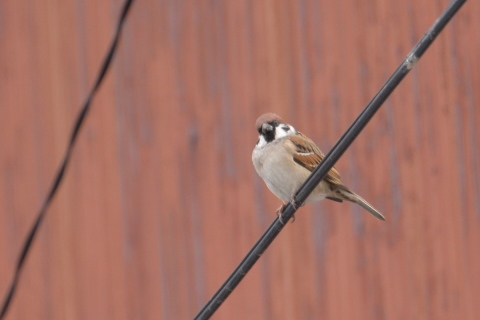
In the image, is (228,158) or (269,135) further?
(228,158)

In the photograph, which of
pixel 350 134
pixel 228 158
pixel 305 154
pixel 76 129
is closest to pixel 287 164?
pixel 305 154

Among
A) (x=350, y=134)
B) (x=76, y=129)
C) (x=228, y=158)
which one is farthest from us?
(x=228, y=158)

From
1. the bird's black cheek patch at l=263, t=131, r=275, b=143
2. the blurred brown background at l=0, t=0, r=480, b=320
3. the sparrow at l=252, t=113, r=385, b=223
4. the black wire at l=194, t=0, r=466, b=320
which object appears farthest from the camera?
the blurred brown background at l=0, t=0, r=480, b=320

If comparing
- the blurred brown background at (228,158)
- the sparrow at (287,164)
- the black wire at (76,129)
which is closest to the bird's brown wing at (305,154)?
the sparrow at (287,164)

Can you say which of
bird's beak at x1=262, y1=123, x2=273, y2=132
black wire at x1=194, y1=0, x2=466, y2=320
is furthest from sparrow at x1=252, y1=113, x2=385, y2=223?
black wire at x1=194, y1=0, x2=466, y2=320

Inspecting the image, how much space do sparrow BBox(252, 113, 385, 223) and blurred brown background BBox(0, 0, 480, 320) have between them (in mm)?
1012

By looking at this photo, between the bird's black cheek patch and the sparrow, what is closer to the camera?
the sparrow

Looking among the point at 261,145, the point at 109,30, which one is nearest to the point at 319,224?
the point at 261,145

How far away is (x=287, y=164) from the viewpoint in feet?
11.6

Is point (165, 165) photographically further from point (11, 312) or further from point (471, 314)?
point (471, 314)

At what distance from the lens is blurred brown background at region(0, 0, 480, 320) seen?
454 cm

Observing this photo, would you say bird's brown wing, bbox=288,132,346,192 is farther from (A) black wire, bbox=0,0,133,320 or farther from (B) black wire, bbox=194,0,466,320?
(A) black wire, bbox=0,0,133,320

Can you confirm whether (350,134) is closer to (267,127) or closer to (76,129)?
(76,129)

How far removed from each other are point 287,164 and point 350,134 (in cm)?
147
